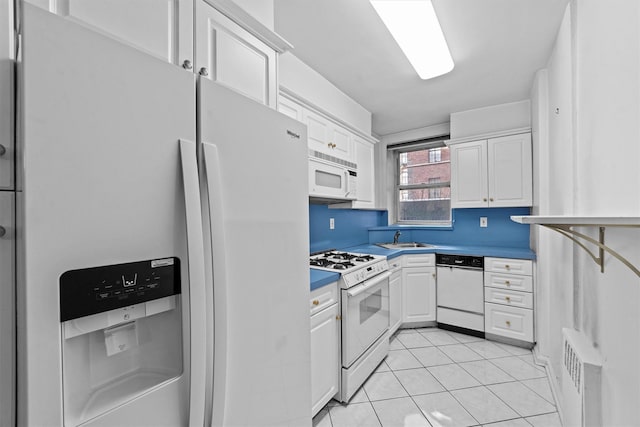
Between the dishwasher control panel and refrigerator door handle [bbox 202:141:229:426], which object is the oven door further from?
refrigerator door handle [bbox 202:141:229:426]

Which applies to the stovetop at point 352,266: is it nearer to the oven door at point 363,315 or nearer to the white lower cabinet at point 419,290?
the oven door at point 363,315

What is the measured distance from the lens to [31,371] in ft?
1.67

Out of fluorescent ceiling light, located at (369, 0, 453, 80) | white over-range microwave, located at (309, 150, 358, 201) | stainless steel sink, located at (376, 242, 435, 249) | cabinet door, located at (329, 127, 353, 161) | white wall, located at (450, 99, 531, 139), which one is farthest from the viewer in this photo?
stainless steel sink, located at (376, 242, 435, 249)

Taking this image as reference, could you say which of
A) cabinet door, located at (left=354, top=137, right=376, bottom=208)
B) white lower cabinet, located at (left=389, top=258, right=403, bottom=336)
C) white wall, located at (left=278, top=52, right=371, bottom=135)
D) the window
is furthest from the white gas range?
the window

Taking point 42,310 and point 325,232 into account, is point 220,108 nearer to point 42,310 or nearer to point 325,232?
point 42,310

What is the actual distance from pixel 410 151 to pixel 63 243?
13.8 feet

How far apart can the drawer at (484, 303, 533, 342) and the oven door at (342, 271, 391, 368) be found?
115 cm

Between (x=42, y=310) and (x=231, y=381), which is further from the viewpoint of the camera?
(x=231, y=381)

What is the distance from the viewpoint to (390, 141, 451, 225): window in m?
3.91

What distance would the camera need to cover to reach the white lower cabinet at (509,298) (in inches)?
105

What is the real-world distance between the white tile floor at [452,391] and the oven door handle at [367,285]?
77cm

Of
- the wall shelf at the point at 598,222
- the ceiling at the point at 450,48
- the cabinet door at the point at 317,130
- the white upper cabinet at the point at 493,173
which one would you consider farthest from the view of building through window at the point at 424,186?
the wall shelf at the point at 598,222

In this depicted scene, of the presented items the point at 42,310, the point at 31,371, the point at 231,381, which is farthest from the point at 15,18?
the point at 231,381

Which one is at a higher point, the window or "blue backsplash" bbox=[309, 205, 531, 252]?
the window
